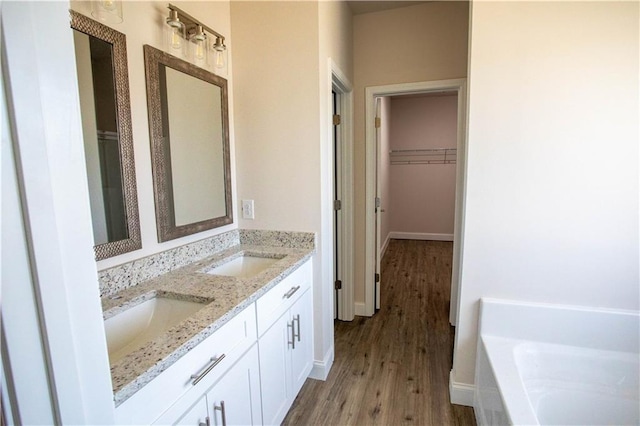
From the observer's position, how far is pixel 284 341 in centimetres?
168

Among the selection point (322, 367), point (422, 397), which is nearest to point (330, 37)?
point (322, 367)

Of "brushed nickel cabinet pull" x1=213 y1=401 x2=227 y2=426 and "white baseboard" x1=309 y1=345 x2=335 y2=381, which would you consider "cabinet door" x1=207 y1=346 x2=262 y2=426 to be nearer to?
"brushed nickel cabinet pull" x1=213 y1=401 x2=227 y2=426

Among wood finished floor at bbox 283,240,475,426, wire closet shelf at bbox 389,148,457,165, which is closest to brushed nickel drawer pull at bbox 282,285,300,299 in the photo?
wood finished floor at bbox 283,240,475,426

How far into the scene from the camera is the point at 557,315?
5.52ft

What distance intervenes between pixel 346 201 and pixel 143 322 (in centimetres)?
187

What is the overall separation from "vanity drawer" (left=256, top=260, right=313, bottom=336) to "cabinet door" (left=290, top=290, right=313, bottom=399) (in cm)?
7

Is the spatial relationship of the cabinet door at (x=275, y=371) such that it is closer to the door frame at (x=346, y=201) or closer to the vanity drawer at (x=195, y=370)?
the vanity drawer at (x=195, y=370)

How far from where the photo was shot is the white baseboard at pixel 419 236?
6043 millimetres

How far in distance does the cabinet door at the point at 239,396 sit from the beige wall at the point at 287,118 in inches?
30.3

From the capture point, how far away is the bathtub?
1484 millimetres

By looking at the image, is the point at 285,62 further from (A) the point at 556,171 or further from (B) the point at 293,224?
(A) the point at 556,171

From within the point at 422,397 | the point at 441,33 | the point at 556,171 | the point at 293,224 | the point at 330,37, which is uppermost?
the point at 441,33

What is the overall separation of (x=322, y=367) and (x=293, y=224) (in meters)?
1.00

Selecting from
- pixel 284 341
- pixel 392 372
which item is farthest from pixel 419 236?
pixel 284 341
